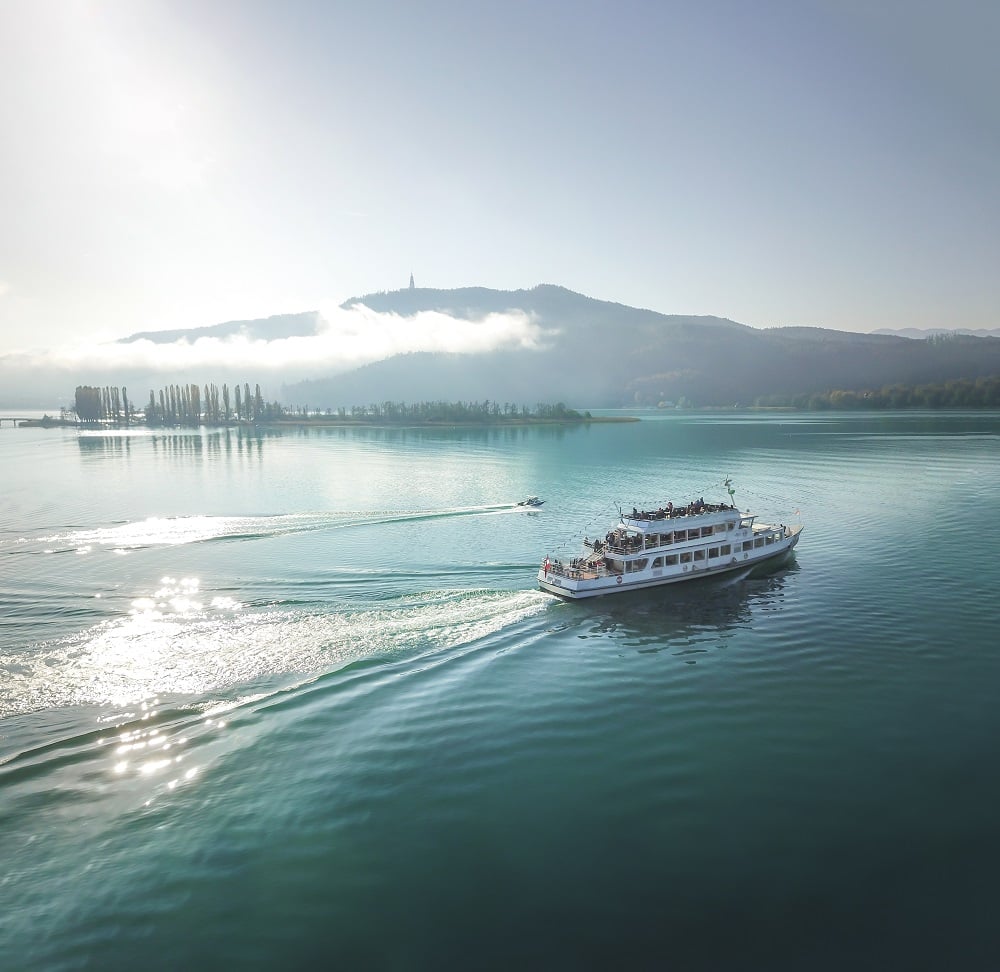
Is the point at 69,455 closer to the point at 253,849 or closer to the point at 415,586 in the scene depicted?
the point at 415,586

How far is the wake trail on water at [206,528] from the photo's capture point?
72.4 meters

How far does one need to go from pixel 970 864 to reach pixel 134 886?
30.0 m

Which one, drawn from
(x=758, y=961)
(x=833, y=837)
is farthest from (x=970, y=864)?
(x=758, y=961)

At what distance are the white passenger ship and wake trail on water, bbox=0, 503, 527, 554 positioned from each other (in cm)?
3580

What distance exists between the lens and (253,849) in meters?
24.8

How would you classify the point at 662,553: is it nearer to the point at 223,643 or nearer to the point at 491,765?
the point at 491,765

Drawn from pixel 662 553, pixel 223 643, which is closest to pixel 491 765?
pixel 223 643

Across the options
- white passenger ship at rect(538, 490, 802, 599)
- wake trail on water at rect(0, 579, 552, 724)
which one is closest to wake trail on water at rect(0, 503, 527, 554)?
wake trail on water at rect(0, 579, 552, 724)

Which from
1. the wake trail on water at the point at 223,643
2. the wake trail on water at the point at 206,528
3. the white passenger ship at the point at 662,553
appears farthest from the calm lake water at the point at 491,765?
the wake trail on water at the point at 206,528

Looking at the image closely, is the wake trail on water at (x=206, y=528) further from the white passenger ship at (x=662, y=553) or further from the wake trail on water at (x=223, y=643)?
the white passenger ship at (x=662, y=553)

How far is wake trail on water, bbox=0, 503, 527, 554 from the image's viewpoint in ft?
237

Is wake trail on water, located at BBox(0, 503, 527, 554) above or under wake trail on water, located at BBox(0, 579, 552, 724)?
above

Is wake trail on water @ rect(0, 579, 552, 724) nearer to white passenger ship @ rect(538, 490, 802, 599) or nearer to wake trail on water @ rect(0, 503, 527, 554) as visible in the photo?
white passenger ship @ rect(538, 490, 802, 599)

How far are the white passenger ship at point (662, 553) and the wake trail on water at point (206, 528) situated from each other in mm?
35796
